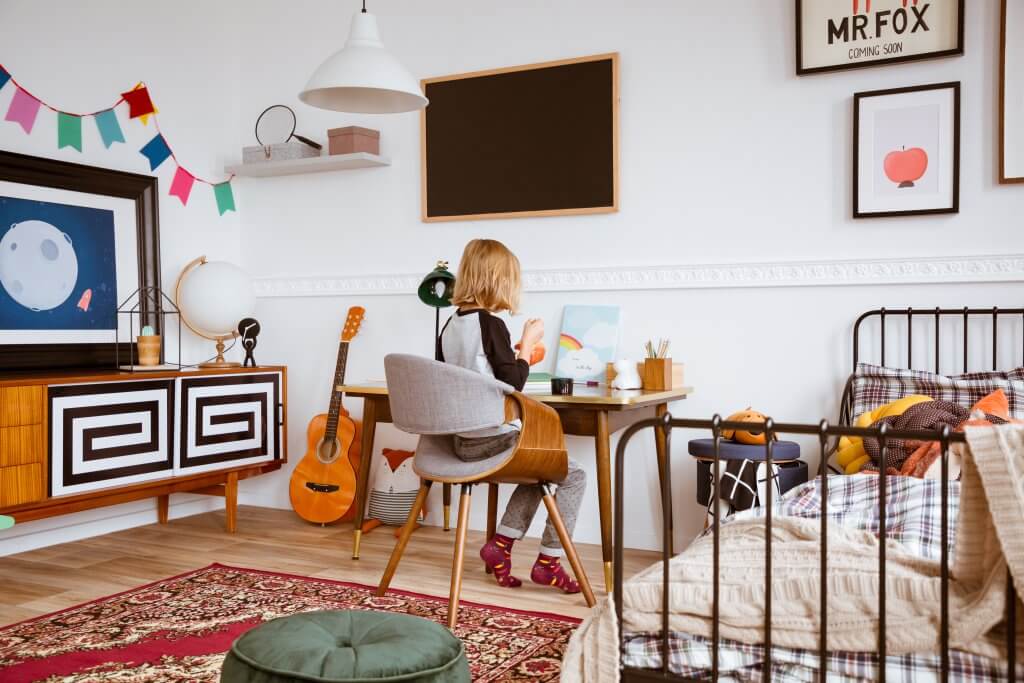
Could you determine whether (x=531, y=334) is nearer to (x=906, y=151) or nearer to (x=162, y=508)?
(x=906, y=151)

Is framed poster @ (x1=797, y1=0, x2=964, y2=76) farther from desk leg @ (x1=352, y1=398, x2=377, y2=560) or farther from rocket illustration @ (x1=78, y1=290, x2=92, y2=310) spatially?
rocket illustration @ (x1=78, y1=290, x2=92, y2=310)

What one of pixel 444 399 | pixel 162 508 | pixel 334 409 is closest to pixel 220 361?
pixel 334 409

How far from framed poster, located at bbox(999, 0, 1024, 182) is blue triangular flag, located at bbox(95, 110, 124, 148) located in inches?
131

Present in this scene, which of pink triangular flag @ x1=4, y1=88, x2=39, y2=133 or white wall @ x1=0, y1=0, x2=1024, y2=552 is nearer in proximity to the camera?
white wall @ x1=0, y1=0, x2=1024, y2=552

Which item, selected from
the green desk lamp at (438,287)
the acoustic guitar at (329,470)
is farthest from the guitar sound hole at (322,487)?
the green desk lamp at (438,287)

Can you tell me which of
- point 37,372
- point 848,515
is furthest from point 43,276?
point 848,515

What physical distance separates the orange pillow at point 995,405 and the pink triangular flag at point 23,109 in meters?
3.38

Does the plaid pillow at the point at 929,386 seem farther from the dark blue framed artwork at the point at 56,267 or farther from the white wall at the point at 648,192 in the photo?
the dark blue framed artwork at the point at 56,267

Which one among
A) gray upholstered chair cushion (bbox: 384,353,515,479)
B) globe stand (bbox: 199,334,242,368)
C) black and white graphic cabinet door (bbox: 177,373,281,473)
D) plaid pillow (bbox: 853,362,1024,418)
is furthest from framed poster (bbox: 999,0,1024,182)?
globe stand (bbox: 199,334,242,368)

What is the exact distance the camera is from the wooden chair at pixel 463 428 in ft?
8.50

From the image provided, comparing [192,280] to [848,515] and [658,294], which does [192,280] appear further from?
[848,515]

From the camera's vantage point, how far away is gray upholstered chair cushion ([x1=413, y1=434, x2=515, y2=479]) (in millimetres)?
2688

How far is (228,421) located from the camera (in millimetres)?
3816

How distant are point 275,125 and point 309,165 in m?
0.40
